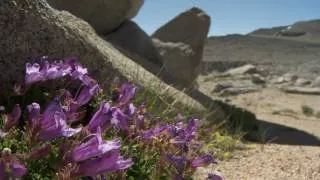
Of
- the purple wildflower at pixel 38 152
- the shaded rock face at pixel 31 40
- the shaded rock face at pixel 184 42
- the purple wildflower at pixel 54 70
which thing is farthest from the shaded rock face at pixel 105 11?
the purple wildflower at pixel 38 152

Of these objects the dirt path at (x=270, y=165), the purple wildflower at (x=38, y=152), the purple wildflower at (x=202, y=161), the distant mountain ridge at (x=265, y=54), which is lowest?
the dirt path at (x=270, y=165)

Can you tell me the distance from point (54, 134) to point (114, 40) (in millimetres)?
8638

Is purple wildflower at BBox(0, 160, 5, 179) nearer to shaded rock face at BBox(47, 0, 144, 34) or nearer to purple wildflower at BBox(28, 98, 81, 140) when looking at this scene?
purple wildflower at BBox(28, 98, 81, 140)

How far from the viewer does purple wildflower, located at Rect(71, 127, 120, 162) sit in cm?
258

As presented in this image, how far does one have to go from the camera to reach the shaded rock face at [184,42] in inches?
519

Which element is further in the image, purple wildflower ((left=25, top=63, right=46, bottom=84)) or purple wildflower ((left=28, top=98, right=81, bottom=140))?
purple wildflower ((left=25, top=63, right=46, bottom=84))

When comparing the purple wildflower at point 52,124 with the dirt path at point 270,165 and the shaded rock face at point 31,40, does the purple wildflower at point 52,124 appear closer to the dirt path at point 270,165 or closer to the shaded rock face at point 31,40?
the shaded rock face at point 31,40

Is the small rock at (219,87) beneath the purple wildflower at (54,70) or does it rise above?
beneath

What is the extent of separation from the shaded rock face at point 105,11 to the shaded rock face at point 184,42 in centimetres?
153

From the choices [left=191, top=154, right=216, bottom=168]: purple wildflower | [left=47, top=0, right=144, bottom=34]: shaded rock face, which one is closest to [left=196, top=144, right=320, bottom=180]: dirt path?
[left=191, top=154, right=216, bottom=168]: purple wildflower

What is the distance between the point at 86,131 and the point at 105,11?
858cm

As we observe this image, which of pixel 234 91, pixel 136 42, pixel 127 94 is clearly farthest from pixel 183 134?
pixel 234 91

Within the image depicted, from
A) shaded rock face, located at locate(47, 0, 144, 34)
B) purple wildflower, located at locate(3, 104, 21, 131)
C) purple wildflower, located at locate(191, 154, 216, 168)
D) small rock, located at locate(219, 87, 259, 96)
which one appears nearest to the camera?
purple wildflower, located at locate(3, 104, 21, 131)

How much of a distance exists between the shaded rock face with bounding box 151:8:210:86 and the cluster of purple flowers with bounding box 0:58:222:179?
8.69 meters
